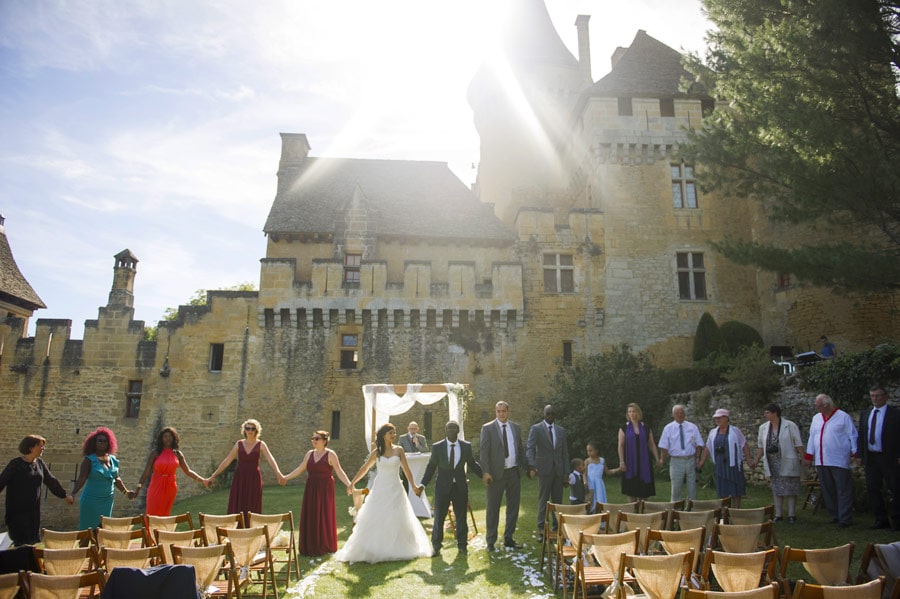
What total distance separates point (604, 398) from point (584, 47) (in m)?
19.1

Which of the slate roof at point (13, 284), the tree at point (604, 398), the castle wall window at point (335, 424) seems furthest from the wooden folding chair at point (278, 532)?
the slate roof at point (13, 284)

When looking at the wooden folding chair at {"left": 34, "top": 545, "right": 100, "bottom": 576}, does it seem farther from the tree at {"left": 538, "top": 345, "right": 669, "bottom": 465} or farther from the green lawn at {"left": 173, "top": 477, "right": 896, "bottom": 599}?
the tree at {"left": 538, "top": 345, "right": 669, "bottom": 465}

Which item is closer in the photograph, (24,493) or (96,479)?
(24,493)

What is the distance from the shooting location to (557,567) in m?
6.60

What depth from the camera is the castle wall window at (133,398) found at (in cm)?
2027

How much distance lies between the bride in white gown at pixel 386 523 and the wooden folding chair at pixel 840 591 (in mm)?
5439

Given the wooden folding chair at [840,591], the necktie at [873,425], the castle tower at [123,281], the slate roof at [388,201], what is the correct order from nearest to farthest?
the wooden folding chair at [840,591] < the necktie at [873,425] < the castle tower at [123,281] < the slate roof at [388,201]

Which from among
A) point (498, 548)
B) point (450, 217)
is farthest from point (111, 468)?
point (450, 217)

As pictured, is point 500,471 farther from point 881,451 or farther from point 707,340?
point 707,340

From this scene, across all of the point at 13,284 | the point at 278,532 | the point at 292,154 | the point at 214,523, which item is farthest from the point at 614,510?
the point at 13,284

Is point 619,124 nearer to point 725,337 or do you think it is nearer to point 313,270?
point 725,337

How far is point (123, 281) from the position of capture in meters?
21.7

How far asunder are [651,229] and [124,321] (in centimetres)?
1915

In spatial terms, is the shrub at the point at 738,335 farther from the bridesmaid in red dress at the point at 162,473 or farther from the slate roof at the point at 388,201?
the bridesmaid in red dress at the point at 162,473
